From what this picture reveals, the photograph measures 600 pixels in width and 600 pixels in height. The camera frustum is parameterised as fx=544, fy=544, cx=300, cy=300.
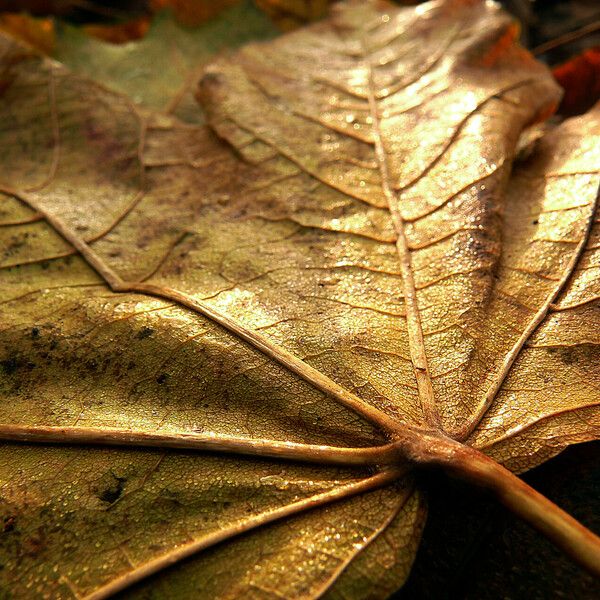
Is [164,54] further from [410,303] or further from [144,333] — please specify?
[410,303]

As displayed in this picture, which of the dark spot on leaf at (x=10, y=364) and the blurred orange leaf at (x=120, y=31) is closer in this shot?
the dark spot on leaf at (x=10, y=364)

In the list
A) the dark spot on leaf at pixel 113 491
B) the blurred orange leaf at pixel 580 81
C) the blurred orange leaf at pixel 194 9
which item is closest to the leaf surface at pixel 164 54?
the blurred orange leaf at pixel 194 9

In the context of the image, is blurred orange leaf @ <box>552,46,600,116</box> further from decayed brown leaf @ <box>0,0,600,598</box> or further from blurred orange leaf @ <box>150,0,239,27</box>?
blurred orange leaf @ <box>150,0,239,27</box>

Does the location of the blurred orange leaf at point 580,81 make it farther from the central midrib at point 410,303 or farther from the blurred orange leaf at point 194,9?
the blurred orange leaf at point 194,9

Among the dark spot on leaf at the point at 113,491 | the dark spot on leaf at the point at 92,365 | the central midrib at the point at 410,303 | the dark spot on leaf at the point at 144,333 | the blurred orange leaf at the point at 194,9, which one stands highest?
the blurred orange leaf at the point at 194,9

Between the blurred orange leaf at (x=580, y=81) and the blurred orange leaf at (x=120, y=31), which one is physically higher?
the blurred orange leaf at (x=580, y=81)

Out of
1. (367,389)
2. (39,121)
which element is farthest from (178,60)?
(367,389)
